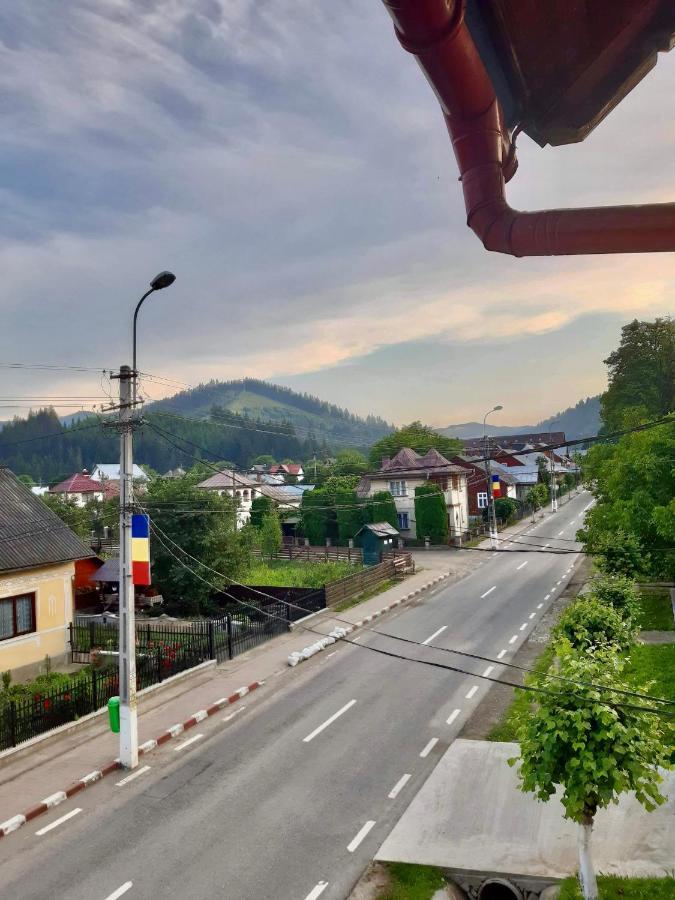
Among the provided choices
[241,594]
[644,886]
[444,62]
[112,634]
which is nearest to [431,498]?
[241,594]

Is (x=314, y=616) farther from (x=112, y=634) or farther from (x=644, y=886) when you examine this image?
(x=644, y=886)

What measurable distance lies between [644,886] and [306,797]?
6.24m

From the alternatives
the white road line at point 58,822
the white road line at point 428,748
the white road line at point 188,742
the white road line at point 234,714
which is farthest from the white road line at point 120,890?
the white road line at point 234,714

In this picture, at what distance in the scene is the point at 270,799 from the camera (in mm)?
12742

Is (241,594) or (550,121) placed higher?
(550,121)

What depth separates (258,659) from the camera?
23172 mm

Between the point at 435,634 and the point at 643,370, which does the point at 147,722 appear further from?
the point at 643,370

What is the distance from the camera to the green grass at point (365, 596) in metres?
31.6

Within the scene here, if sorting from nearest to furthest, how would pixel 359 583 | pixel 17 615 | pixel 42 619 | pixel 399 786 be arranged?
pixel 399 786 → pixel 17 615 → pixel 42 619 → pixel 359 583

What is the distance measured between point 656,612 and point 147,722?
2049 centimetres

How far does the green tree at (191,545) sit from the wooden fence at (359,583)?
488cm

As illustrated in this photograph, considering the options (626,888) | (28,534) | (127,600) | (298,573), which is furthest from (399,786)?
(298,573)

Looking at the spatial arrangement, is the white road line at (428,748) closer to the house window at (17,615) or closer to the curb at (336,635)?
the curb at (336,635)

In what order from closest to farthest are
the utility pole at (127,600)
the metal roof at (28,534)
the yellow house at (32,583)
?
the utility pole at (127,600) → the yellow house at (32,583) → the metal roof at (28,534)
